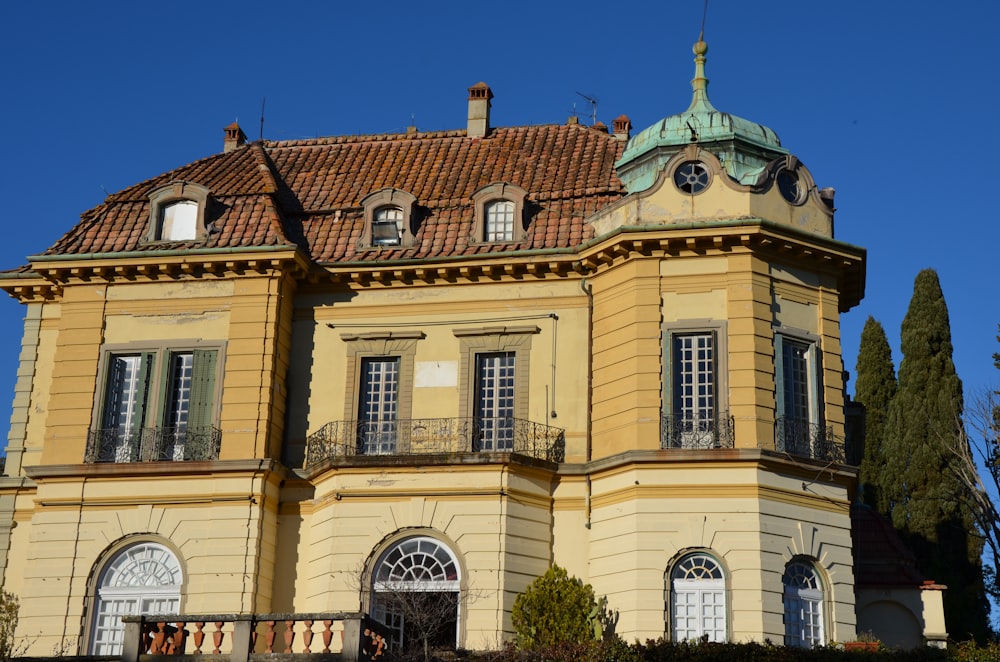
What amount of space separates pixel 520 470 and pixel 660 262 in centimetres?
511

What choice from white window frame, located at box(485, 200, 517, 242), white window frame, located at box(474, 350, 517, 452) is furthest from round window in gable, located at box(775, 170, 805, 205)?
white window frame, located at box(474, 350, 517, 452)

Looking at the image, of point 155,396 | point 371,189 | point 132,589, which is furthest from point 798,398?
point 132,589

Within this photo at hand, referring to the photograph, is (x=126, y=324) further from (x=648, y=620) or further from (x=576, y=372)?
(x=648, y=620)

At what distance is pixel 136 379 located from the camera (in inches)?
1203

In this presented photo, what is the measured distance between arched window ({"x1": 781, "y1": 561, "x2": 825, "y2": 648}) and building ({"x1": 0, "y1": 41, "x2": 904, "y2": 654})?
59 mm

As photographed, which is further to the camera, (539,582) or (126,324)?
(126,324)

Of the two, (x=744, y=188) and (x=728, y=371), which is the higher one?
(x=744, y=188)

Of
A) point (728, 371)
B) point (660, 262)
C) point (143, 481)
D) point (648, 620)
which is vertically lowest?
point (648, 620)

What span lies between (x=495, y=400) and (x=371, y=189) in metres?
6.54

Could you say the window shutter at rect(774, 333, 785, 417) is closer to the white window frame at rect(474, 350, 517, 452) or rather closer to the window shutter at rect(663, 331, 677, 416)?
the window shutter at rect(663, 331, 677, 416)

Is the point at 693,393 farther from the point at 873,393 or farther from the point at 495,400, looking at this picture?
the point at 873,393

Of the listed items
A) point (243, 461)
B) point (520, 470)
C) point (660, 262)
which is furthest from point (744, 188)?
point (243, 461)

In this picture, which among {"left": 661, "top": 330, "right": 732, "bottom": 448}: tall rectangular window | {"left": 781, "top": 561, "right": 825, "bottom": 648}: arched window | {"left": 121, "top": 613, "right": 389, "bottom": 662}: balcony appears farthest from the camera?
{"left": 661, "top": 330, "right": 732, "bottom": 448}: tall rectangular window

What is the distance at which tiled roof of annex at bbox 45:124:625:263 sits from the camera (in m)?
31.3
